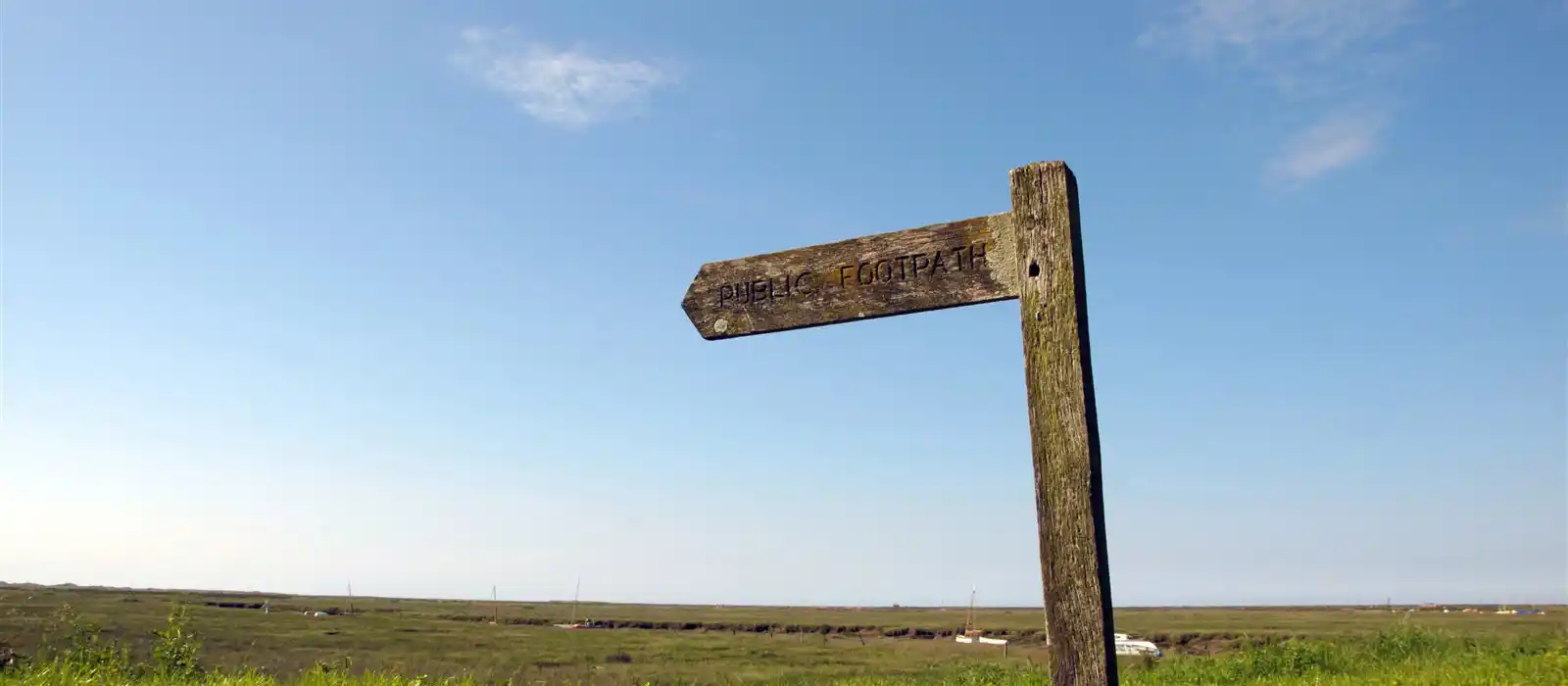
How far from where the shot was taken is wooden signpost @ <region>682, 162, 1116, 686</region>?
10.7 ft

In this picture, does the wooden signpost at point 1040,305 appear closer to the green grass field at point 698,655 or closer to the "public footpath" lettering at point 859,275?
the "public footpath" lettering at point 859,275

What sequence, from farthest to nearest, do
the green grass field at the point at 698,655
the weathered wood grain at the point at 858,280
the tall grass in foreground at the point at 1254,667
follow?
the green grass field at the point at 698,655 → the tall grass in foreground at the point at 1254,667 → the weathered wood grain at the point at 858,280

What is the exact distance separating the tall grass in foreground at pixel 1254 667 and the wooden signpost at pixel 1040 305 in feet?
14.6

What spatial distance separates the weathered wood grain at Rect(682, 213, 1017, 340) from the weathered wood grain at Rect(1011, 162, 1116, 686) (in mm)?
139

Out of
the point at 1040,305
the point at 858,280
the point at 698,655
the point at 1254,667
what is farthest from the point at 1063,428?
the point at 698,655

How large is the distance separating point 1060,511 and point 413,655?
37.7 metres

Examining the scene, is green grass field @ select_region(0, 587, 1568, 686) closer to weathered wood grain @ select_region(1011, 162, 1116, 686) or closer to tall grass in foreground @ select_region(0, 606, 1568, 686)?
tall grass in foreground @ select_region(0, 606, 1568, 686)

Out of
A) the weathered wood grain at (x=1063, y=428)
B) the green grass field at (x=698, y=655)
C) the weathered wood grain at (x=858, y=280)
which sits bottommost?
the green grass field at (x=698, y=655)

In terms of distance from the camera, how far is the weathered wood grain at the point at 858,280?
3.69 m

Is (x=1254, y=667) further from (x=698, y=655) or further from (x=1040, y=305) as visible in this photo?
(x=698, y=655)

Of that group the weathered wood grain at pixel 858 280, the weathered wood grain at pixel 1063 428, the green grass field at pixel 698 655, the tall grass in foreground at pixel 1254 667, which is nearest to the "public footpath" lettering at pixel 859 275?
the weathered wood grain at pixel 858 280

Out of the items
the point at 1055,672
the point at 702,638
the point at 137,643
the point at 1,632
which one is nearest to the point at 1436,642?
the point at 1055,672

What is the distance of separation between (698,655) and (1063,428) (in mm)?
40760

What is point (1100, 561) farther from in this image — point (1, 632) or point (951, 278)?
point (1, 632)
